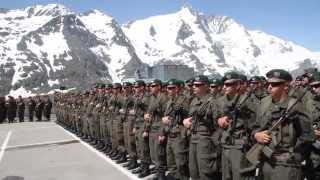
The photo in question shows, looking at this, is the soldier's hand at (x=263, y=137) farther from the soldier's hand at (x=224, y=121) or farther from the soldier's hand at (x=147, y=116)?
the soldier's hand at (x=147, y=116)

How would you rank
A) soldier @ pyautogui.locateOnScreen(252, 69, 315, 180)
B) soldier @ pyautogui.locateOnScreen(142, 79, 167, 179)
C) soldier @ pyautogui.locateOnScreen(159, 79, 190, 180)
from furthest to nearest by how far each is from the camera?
soldier @ pyautogui.locateOnScreen(142, 79, 167, 179) → soldier @ pyautogui.locateOnScreen(159, 79, 190, 180) → soldier @ pyautogui.locateOnScreen(252, 69, 315, 180)

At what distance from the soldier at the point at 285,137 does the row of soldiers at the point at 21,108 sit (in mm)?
29079

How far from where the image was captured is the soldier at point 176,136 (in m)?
7.95

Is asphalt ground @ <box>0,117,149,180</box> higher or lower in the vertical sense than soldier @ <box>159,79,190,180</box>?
lower

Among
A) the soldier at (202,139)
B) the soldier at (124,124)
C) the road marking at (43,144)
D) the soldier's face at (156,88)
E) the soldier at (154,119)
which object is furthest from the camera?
the road marking at (43,144)

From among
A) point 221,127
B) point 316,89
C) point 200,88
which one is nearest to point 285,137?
point 221,127

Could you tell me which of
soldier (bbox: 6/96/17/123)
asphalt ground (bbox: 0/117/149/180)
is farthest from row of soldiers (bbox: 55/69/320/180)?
soldier (bbox: 6/96/17/123)

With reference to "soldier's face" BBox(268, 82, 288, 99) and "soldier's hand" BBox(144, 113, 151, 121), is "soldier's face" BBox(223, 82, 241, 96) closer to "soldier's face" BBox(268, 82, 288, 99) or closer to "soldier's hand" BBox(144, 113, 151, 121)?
"soldier's face" BBox(268, 82, 288, 99)

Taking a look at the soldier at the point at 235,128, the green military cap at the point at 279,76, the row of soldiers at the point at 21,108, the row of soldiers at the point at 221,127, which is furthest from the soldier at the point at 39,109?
the green military cap at the point at 279,76

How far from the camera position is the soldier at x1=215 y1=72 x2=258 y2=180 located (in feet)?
20.2

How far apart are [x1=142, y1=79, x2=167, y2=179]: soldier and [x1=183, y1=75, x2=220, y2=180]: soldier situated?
1.69 metres

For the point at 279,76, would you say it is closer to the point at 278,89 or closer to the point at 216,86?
the point at 278,89

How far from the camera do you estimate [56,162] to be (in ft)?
40.2

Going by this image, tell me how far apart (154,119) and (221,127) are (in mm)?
2892
